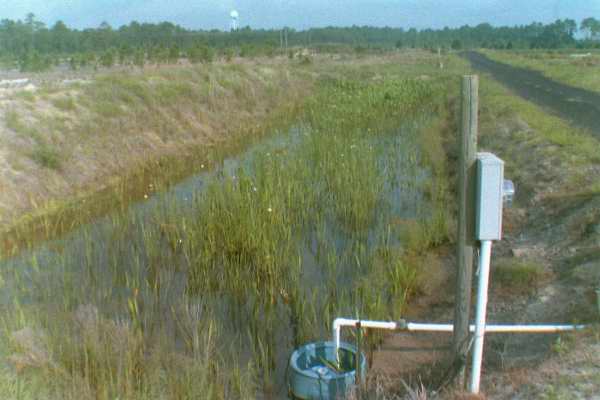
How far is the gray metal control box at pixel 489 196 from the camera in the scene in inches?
147

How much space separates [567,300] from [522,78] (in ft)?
87.5

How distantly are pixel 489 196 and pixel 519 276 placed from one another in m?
3.17

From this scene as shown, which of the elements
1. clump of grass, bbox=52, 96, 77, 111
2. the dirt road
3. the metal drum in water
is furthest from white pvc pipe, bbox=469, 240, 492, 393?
clump of grass, bbox=52, 96, 77, 111

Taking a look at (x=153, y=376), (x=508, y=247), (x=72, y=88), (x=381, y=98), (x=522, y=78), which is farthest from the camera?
(x=522, y=78)

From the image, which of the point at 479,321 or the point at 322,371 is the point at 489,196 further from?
the point at 322,371

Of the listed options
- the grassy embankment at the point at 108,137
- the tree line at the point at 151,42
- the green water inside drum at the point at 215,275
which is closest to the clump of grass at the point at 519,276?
the green water inside drum at the point at 215,275

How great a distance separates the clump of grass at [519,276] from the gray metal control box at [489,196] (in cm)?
287

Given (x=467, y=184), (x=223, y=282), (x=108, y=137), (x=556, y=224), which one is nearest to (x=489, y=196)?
(x=467, y=184)

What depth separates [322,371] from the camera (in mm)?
4785

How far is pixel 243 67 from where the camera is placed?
26.3 meters

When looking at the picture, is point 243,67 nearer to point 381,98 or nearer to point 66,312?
point 381,98

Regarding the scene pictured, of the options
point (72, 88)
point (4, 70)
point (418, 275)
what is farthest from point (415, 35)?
point (418, 275)

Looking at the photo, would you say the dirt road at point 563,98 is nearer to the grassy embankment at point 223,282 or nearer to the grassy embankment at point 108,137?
the grassy embankment at point 223,282

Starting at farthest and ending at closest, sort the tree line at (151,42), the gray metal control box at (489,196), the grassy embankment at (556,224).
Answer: the tree line at (151,42) < the grassy embankment at (556,224) < the gray metal control box at (489,196)
